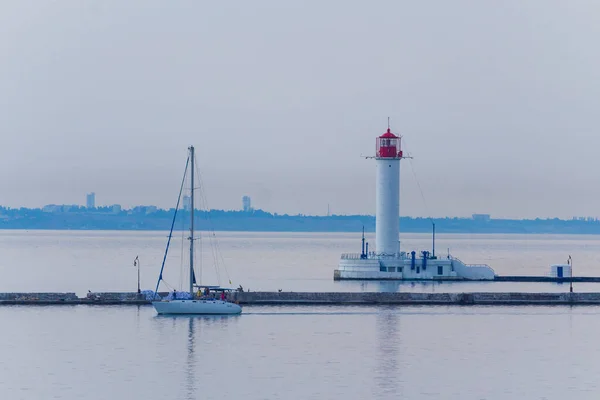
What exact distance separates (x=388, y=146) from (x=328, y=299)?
18315 millimetres

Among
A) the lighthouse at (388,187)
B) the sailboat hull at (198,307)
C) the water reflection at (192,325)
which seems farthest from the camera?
the lighthouse at (388,187)

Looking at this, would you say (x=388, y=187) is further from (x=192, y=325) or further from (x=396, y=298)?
(x=192, y=325)

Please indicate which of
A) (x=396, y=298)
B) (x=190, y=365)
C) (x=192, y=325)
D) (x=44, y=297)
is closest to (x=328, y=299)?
(x=396, y=298)

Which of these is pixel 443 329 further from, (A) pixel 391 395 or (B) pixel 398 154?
(B) pixel 398 154

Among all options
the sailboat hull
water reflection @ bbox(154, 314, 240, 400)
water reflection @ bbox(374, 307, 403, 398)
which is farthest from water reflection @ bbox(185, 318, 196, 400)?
water reflection @ bbox(374, 307, 403, 398)

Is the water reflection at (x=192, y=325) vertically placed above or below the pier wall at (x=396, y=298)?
below

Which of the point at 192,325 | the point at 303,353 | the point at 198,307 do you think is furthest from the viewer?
the point at 198,307

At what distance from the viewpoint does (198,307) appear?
55.6 m

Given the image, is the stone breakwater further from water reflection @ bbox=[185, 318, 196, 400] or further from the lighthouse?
the lighthouse

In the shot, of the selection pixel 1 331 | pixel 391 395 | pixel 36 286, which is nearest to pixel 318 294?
pixel 1 331

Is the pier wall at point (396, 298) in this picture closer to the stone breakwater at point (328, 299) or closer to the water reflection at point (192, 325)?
the stone breakwater at point (328, 299)

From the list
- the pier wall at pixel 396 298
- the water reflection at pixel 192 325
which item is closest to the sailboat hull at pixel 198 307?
the water reflection at pixel 192 325

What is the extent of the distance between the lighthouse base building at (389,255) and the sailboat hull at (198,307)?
2196 centimetres

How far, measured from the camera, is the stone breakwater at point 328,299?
5925cm
